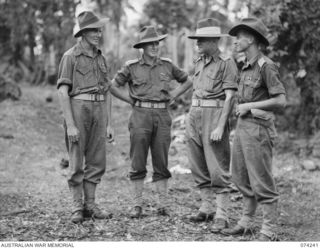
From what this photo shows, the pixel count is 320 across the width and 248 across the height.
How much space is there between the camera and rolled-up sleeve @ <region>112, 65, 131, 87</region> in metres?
5.83

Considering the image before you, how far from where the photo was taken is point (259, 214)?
625cm

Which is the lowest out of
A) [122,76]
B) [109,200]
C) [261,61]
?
[109,200]

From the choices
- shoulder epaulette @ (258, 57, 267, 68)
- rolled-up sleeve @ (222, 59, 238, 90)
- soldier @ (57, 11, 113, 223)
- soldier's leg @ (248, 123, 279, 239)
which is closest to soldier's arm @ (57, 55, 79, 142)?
soldier @ (57, 11, 113, 223)

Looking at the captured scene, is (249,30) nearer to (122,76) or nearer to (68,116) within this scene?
(122,76)

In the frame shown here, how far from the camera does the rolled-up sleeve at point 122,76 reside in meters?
5.83

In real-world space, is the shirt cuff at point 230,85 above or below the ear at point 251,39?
below

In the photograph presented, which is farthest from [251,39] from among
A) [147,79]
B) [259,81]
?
[147,79]

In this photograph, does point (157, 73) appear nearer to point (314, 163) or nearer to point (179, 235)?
point (179, 235)

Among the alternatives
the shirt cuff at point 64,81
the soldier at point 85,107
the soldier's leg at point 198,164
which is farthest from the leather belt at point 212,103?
the shirt cuff at point 64,81

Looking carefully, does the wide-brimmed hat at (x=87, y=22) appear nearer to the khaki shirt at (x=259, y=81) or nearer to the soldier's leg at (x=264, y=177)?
the khaki shirt at (x=259, y=81)

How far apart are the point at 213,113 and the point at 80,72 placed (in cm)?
155

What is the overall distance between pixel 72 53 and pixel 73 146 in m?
1.04

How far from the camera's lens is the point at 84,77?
5.39 m

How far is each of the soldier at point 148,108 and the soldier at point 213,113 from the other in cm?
42
